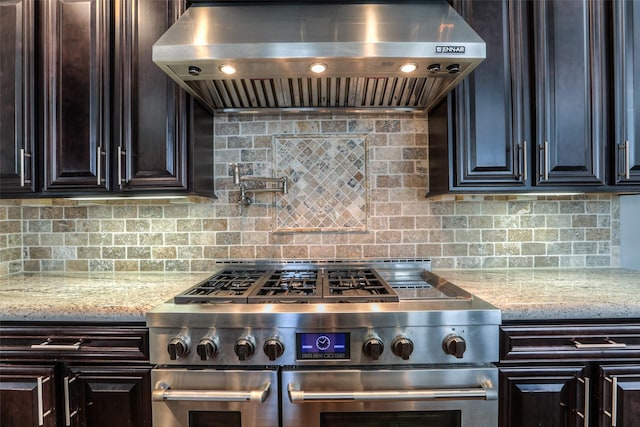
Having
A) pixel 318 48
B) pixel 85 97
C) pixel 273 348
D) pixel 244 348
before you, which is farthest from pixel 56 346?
pixel 318 48

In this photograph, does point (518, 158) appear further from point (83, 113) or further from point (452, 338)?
point (83, 113)

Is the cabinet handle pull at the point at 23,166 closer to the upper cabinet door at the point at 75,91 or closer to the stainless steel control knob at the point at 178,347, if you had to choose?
the upper cabinet door at the point at 75,91

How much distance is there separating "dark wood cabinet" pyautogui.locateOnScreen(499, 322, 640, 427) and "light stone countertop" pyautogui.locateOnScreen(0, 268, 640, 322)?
0.07 m

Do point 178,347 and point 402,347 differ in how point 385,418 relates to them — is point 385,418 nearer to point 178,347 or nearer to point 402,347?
point 402,347

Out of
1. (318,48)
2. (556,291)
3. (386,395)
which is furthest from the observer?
(556,291)

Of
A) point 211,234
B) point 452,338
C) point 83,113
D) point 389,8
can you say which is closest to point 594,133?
point 389,8

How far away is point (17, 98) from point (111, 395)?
1.45 m

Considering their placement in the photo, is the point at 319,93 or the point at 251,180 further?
the point at 251,180

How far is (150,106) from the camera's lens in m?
1.61

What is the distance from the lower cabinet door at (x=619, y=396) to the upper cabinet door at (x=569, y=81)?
82 centimetres

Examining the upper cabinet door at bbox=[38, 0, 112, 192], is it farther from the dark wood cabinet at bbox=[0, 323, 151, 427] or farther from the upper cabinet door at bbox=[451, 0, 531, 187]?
the upper cabinet door at bbox=[451, 0, 531, 187]

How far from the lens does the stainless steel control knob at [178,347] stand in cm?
120

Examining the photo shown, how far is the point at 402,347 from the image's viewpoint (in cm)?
119

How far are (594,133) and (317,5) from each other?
4.72 feet
